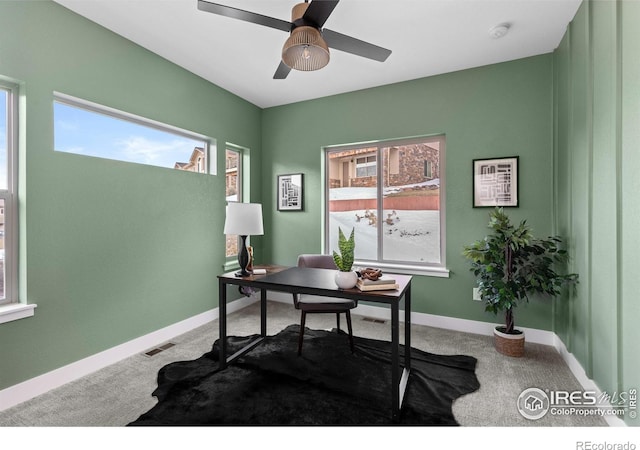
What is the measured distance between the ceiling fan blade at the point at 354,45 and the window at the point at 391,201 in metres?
1.66

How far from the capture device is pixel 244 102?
4031 mm

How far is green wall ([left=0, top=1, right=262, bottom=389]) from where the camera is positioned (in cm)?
205

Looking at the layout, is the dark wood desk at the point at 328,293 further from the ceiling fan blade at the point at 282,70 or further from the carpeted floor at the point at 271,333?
the ceiling fan blade at the point at 282,70

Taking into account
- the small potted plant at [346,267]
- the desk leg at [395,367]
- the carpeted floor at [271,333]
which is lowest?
the carpeted floor at [271,333]

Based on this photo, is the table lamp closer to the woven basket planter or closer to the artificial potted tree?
the artificial potted tree

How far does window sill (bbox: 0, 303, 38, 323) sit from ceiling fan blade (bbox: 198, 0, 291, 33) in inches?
87.4

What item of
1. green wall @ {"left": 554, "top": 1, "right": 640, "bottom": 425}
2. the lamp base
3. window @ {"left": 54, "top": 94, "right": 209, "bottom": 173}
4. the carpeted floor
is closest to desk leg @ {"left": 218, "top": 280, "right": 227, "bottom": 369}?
the lamp base

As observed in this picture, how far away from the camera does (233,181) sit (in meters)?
4.04

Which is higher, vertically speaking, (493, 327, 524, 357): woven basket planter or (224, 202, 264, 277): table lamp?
(224, 202, 264, 277): table lamp

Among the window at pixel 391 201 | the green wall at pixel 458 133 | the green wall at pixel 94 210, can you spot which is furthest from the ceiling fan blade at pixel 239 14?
the window at pixel 391 201

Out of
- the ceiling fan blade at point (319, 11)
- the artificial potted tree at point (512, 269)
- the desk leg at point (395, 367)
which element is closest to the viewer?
the ceiling fan blade at point (319, 11)

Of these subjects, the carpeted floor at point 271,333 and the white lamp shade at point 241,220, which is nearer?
the carpeted floor at point 271,333

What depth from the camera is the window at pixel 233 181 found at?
3.90 meters
